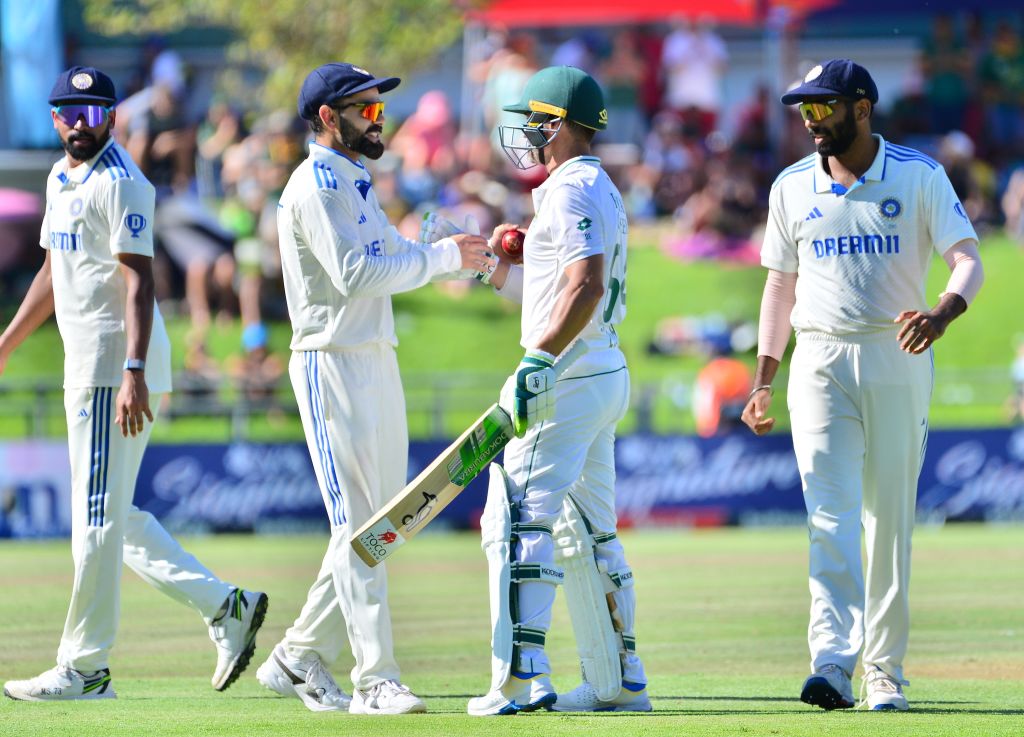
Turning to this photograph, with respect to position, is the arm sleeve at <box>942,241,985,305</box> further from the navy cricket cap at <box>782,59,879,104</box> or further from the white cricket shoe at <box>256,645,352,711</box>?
the white cricket shoe at <box>256,645,352,711</box>

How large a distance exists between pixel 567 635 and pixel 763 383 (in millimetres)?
3196

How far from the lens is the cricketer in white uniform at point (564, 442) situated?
605cm

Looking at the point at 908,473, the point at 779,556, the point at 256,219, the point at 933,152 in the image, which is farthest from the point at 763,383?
the point at 933,152

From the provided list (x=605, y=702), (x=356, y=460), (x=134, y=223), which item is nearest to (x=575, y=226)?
(x=356, y=460)

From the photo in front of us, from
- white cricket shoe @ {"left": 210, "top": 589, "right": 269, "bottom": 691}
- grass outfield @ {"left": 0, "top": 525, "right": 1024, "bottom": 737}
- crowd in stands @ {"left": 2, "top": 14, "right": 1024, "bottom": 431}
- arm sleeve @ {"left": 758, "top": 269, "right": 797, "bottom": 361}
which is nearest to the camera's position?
grass outfield @ {"left": 0, "top": 525, "right": 1024, "bottom": 737}

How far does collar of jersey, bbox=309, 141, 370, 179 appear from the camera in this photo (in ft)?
21.4

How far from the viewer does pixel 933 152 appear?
72.8 feet

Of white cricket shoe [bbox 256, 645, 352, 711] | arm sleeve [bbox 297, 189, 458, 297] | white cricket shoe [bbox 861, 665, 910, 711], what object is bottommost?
white cricket shoe [bbox 256, 645, 352, 711]

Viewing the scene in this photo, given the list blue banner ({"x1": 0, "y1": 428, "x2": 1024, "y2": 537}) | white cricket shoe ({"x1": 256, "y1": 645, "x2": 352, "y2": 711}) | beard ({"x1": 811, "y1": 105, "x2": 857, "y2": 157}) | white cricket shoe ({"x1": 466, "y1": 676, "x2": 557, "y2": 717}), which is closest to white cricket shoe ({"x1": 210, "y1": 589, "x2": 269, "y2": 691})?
white cricket shoe ({"x1": 256, "y1": 645, "x2": 352, "y2": 711})

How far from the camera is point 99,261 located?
22.9 feet

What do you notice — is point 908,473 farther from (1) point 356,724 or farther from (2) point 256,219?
(2) point 256,219

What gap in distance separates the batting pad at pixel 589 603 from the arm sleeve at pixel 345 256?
1.10 metres

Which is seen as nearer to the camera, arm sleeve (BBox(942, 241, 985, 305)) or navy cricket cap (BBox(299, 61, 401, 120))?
arm sleeve (BBox(942, 241, 985, 305))

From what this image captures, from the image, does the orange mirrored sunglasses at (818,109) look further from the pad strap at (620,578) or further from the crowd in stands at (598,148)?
the crowd in stands at (598,148)
